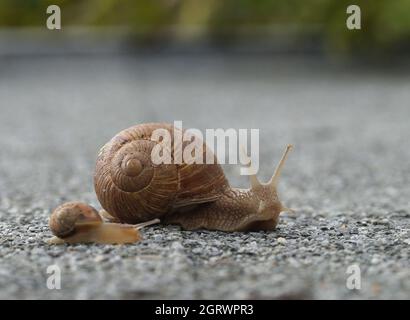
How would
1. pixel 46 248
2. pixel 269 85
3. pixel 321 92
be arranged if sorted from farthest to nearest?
pixel 269 85, pixel 321 92, pixel 46 248

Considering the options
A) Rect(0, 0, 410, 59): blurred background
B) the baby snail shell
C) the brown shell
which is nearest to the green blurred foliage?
Rect(0, 0, 410, 59): blurred background

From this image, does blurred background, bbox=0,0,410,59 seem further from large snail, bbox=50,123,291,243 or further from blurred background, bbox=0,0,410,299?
large snail, bbox=50,123,291,243

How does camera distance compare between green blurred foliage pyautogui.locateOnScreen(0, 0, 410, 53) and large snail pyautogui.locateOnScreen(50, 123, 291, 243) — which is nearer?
large snail pyautogui.locateOnScreen(50, 123, 291, 243)

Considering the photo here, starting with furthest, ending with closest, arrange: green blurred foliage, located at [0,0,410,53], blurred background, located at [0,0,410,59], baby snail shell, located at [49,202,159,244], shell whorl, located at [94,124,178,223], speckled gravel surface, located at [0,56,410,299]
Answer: blurred background, located at [0,0,410,59] < green blurred foliage, located at [0,0,410,53] < shell whorl, located at [94,124,178,223] < baby snail shell, located at [49,202,159,244] < speckled gravel surface, located at [0,56,410,299]

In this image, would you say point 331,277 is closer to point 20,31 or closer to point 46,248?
point 46,248

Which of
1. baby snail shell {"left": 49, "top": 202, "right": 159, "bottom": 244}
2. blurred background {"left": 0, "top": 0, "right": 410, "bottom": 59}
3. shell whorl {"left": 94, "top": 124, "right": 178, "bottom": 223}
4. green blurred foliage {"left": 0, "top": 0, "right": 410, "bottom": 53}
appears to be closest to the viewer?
baby snail shell {"left": 49, "top": 202, "right": 159, "bottom": 244}
